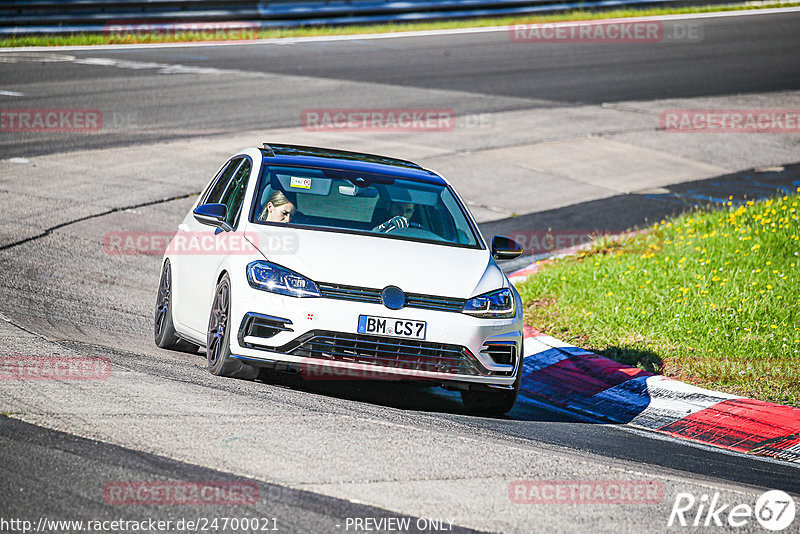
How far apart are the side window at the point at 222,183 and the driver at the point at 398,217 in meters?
1.48

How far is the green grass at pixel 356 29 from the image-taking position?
25.6 m

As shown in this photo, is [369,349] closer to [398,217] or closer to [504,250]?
[398,217]

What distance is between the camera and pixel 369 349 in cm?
678

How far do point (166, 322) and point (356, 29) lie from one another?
22086mm

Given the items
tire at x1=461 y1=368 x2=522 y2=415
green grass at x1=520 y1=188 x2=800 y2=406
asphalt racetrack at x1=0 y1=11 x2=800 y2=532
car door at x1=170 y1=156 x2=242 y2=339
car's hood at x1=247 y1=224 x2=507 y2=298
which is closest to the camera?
asphalt racetrack at x1=0 y1=11 x2=800 y2=532

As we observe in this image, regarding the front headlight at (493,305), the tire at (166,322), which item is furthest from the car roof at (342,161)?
the front headlight at (493,305)

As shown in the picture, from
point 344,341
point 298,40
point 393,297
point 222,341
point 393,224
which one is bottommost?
point 222,341

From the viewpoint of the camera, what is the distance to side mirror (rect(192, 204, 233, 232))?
303 inches

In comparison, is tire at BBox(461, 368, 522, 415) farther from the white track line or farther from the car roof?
the white track line

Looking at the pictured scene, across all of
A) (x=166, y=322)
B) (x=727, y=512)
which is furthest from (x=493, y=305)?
→ (x=166, y=322)

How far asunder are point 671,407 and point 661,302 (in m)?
2.05

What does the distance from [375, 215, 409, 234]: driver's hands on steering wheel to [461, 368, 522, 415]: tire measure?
1.28m

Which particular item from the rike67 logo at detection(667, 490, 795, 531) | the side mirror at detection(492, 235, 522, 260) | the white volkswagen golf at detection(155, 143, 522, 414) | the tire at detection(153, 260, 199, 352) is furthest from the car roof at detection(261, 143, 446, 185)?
the rike67 logo at detection(667, 490, 795, 531)

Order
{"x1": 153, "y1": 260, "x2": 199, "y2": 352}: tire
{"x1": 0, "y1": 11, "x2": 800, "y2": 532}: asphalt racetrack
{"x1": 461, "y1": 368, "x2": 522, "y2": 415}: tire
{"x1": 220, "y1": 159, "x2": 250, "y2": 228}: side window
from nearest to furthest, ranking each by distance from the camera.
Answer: {"x1": 0, "y1": 11, "x2": 800, "y2": 532}: asphalt racetrack < {"x1": 461, "y1": 368, "x2": 522, "y2": 415}: tire < {"x1": 220, "y1": 159, "x2": 250, "y2": 228}: side window < {"x1": 153, "y1": 260, "x2": 199, "y2": 352}: tire
